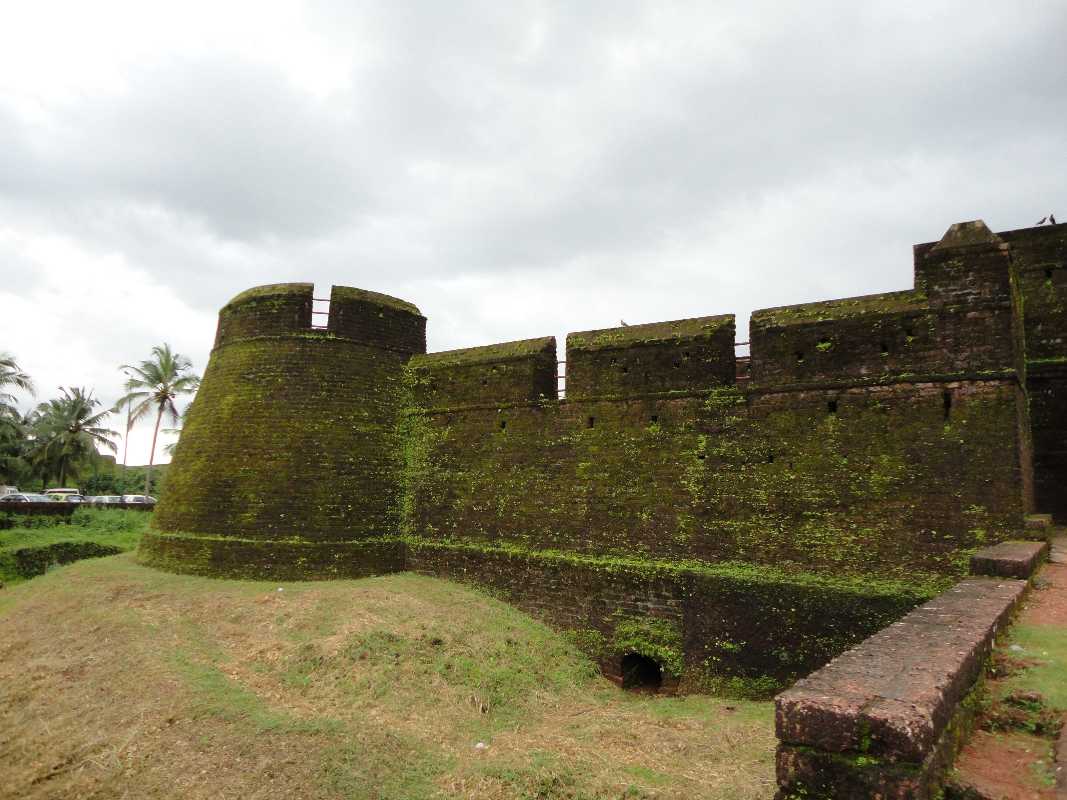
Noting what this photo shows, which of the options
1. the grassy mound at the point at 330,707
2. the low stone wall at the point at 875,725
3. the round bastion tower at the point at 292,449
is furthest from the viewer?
A: the round bastion tower at the point at 292,449

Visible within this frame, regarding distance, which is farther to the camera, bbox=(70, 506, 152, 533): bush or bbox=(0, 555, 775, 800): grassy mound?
bbox=(70, 506, 152, 533): bush

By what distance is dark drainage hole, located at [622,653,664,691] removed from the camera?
34.8 ft

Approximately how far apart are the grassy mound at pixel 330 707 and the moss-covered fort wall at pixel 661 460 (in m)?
1.08

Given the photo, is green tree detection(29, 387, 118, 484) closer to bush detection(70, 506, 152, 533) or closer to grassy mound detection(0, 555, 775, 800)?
bush detection(70, 506, 152, 533)

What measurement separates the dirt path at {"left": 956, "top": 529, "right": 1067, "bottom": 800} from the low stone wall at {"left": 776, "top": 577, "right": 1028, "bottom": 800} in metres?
0.15

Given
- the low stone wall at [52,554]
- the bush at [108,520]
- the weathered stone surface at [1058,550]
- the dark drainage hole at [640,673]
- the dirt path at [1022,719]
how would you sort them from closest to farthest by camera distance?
the dirt path at [1022,719] < the weathered stone surface at [1058,550] < the dark drainage hole at [640,673] < the low stone wall at [52,554] < the bush at [108,520]

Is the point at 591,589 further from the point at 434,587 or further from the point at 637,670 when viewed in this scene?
the point at 434,587

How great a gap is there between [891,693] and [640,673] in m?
8.48

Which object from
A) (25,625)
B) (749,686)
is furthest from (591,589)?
(25,625)

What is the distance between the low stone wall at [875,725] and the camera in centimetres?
270

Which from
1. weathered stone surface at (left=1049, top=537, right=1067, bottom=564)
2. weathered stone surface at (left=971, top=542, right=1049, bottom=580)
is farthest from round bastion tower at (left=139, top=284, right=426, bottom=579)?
weathered stone surface at (left=1049, top=537, right=1067, bottom=564)

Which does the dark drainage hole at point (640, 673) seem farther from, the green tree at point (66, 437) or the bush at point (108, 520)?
the green tree at point (66, 437)

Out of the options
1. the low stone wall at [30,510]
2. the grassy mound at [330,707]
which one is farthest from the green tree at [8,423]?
the grassy mound at [330,707]

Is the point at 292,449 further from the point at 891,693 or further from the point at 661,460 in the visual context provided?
the point at 891,693
